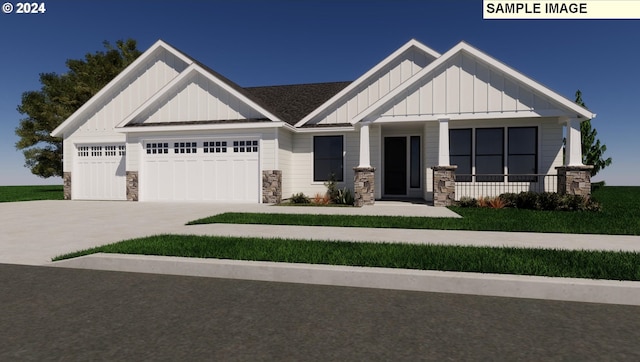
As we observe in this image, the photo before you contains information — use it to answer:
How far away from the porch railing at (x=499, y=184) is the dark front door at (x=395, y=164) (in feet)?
9.03

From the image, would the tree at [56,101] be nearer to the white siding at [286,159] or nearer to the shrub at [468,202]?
the white siding at [286,159]

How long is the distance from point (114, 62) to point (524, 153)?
3590cm

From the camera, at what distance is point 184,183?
16.7 meters

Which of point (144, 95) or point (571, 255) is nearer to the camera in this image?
point (571, 255)

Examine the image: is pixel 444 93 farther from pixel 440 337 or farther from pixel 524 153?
pixel 440 337

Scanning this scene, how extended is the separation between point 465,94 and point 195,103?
11804 mm

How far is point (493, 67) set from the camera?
13.3m

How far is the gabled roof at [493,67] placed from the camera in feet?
42.2

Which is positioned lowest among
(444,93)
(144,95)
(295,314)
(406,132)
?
(295,314)

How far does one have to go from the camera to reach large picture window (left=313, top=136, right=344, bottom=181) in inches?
667

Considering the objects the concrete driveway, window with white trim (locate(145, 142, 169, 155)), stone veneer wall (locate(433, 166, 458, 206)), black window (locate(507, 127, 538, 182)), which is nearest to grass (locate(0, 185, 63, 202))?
window with white trim (locate(145, 142, 169, 155))

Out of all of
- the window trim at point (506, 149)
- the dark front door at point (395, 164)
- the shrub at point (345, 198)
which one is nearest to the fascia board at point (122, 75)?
the shrub at point (345, 198)

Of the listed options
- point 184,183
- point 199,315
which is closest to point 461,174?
point 184,183

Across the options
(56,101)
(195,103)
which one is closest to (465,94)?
(195,103)
